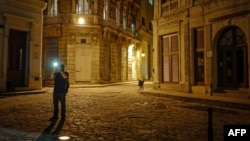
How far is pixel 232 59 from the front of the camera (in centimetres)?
1336

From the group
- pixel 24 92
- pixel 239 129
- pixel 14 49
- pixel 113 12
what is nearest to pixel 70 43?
pixel 113 12

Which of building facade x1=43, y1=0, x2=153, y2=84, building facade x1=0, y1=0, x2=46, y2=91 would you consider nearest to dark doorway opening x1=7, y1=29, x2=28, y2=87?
building facade x1=0, y1=0, x2=46, y2=91

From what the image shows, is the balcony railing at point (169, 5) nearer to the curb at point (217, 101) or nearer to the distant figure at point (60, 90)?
the curb at point (217, 101)

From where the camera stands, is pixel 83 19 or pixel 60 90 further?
pixel 83 19

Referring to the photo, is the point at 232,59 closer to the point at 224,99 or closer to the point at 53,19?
the point at 224,99

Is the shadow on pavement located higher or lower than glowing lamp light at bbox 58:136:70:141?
higher

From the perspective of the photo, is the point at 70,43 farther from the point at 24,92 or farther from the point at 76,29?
the point at 24,92

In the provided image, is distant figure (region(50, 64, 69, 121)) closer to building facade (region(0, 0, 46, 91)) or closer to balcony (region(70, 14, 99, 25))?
building facade (region(0, 0, 46, 91))

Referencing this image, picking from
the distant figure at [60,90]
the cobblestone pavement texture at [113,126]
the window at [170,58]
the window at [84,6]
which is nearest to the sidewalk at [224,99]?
the cobblestone pavement texture at [113,126]

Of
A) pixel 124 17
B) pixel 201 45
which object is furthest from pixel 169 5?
pixel 124 17

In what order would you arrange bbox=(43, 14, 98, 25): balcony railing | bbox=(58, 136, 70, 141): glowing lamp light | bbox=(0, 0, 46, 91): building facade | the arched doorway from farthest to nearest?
1. bbox=(43, 14, 98, 25): balcony railing
2. bbox=(0, 0, 46, 91): building facade
3. the arched doorway
4. bbox=(58, 136, 70, 141): glowing lamp light

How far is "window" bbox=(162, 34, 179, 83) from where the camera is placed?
54.7 feet

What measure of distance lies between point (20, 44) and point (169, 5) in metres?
10.5

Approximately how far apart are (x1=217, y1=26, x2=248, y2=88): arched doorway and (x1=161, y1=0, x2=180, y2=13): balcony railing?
4.19 m
